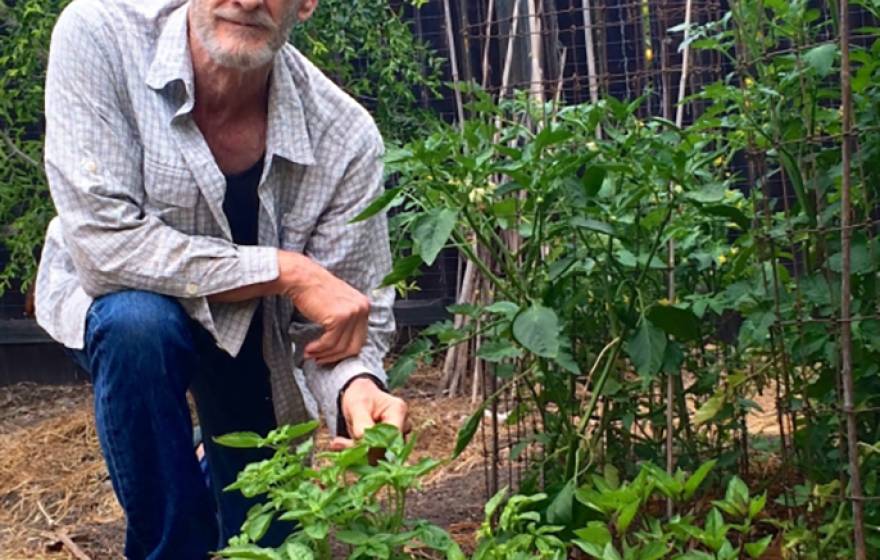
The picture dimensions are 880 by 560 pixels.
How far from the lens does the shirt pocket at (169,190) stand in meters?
2.75

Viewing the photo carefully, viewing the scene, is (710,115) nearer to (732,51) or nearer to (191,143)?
(191,143)

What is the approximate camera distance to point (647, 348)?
8.26ft

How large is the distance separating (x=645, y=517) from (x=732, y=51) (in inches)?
149

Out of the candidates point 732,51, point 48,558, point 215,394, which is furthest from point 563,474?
point 732,51

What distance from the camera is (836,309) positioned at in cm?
234

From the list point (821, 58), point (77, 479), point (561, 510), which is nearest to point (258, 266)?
point (561, 510)

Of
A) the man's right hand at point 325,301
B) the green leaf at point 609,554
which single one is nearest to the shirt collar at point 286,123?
the man's right hand at point 325,301

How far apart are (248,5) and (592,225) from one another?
2.77 feet

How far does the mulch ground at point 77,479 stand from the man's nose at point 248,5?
1.35 meters

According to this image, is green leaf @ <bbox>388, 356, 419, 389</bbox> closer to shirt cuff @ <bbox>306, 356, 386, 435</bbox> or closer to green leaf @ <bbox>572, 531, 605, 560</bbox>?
shirt cuff @ <bbox>306, 356, 386, 435</bbox>

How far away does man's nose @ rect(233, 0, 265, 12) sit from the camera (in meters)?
2.72

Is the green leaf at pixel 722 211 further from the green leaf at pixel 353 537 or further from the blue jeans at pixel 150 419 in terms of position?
the blue jeans at pixel 150 419

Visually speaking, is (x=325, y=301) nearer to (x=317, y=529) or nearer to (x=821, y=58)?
(x=317, y=529)

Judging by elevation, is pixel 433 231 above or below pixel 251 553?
above
